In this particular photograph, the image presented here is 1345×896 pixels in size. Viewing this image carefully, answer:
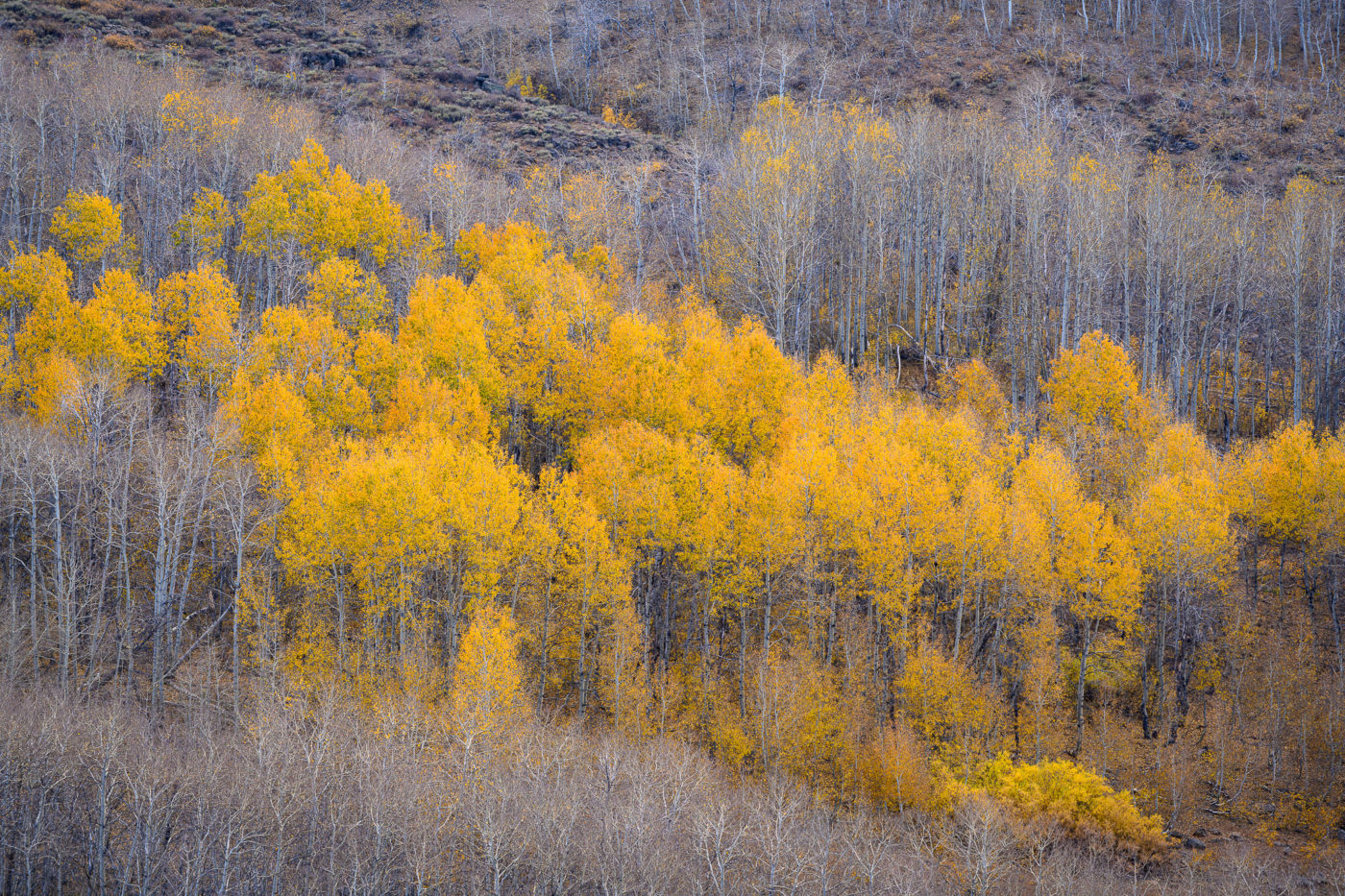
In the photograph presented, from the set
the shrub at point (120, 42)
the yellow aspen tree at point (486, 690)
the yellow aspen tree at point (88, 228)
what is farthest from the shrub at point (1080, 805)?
the shrub at point (120, 42)

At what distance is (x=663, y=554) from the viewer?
4681cm

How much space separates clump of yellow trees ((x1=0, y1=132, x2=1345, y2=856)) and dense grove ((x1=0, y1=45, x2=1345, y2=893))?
25 cm

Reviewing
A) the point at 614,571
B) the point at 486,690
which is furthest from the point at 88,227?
the point at 486,690

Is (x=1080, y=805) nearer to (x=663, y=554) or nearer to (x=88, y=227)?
(x=663, y=554)

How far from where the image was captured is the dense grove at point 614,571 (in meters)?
32.7

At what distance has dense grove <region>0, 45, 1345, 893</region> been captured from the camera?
107 ft

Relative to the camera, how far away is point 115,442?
136 feet

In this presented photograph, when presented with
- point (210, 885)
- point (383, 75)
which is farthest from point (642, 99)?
point (210, 885)

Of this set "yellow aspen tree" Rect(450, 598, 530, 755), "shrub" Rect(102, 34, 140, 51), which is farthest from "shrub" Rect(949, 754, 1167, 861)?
"shrub" Rect(102, 34, 140, 51)

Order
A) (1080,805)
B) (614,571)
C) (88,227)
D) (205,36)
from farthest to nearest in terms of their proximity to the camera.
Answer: (205,36) < (88,227) < (614,571) < (1080,805)

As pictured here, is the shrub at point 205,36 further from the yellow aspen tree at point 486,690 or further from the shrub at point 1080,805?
the shrub at point 1080,805

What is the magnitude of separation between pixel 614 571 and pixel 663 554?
17.3 ft

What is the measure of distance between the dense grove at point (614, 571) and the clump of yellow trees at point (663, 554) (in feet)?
0.81

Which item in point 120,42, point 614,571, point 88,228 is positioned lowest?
point 614,571
